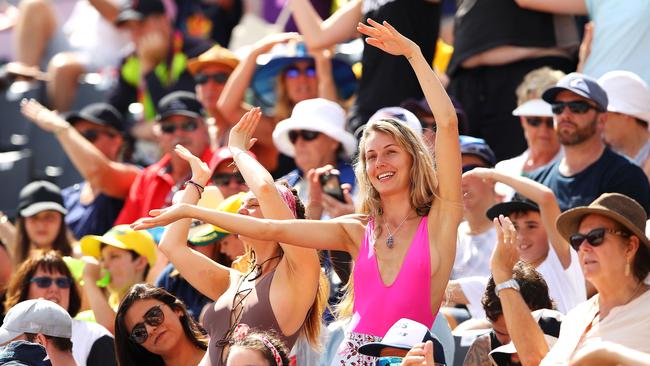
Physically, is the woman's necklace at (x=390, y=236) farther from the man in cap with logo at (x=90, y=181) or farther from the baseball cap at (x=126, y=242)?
the man in cap with logo at (x=90, y=181)

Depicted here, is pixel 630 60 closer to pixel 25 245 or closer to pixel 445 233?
pixel 445 233

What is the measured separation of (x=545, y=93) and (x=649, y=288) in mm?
2068

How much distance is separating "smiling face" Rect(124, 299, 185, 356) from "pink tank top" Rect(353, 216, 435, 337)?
1.20 m

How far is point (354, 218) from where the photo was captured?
19.1 feet

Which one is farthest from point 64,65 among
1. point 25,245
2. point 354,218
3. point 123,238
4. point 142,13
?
point 354,218

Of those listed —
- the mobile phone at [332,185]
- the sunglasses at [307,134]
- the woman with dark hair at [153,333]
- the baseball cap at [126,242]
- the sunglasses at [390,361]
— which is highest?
the sunglasses at [307,134]

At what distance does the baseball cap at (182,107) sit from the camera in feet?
30.4

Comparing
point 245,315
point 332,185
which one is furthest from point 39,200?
point 245,315

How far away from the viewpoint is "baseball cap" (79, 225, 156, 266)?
7.92 m

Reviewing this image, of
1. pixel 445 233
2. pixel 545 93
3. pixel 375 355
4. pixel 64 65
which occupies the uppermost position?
pixel 64 65

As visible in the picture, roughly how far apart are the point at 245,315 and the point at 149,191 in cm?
367

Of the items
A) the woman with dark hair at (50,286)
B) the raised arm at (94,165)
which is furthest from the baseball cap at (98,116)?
the woman with dark hair at (50,286)

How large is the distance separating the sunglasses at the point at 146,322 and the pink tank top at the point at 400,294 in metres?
1.21

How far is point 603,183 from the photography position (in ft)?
23.0
